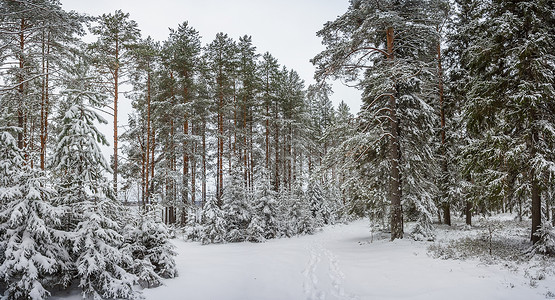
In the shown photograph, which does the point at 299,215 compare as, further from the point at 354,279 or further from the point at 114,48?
the point at 114,48

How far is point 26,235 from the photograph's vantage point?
5.27 meters

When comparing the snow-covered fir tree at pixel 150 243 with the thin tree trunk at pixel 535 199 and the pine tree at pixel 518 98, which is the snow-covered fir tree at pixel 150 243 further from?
the thin tree trunk at pixel 535 199

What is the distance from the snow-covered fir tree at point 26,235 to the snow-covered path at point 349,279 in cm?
204

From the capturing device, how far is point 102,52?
46.8 feet

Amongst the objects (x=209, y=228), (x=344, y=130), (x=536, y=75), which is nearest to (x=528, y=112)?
(x=536, y=75)

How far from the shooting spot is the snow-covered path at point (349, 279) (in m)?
6.19

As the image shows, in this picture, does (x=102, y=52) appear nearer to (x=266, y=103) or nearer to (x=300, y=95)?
(x=266, y=103)

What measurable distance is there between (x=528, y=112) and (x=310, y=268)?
337 inches

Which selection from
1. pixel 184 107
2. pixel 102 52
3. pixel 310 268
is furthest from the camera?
pixel 184 107

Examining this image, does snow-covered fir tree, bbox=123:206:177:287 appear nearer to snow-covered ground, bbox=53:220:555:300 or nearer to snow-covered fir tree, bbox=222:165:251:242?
snow-covered ground, bbox=53:220:555:300

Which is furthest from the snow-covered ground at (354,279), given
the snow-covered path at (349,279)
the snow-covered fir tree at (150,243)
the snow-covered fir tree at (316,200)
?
the snow-covered fir tree at (316,200)

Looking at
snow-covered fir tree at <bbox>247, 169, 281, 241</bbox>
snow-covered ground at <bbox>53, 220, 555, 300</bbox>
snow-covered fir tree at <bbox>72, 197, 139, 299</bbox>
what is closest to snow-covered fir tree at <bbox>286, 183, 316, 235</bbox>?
snow-covered fir tree at <bbox>247, 169, 281, 241</bbox>

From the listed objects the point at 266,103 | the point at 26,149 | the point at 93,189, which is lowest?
the point at 93,189

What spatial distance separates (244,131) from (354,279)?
1560cm
